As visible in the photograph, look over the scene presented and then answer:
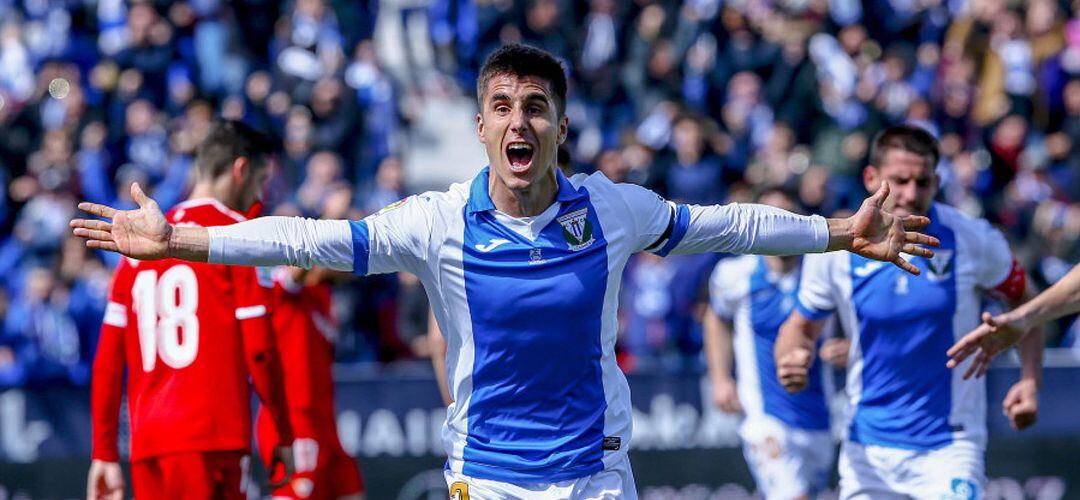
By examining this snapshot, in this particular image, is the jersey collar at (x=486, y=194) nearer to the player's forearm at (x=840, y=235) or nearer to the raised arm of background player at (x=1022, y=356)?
the player's forearm at (x=840, y=235)

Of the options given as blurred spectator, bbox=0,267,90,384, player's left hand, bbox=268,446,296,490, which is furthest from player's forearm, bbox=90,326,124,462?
blurred spectator, bbox=0,267,90,384

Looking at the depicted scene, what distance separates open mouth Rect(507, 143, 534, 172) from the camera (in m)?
5.84

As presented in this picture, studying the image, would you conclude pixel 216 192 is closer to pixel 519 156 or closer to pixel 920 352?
pixel 519 156

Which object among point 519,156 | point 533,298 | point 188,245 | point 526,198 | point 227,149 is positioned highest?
point 227,149

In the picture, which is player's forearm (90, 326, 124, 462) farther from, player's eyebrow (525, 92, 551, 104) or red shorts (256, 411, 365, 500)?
player's eyebrow (525, 92, 551, 104)

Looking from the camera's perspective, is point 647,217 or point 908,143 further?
point 908,143

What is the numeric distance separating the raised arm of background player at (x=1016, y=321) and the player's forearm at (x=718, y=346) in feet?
10.1

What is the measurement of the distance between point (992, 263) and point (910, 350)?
1.84 ft

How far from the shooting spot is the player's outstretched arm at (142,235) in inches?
215

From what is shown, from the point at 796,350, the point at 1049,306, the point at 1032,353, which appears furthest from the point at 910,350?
the point at 1049,306

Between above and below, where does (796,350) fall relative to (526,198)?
below

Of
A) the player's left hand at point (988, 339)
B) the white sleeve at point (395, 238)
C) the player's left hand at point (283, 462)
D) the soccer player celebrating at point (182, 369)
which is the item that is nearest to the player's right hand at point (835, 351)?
the player's left hand at point (988, 339)

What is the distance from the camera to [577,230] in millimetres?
5945

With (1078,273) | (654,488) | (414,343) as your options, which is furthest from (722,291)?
(414,343)
